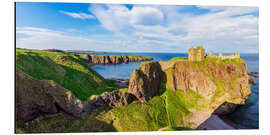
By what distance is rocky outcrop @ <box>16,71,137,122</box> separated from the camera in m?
6.63

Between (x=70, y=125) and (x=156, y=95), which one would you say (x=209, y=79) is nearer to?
(x=156, y=95)

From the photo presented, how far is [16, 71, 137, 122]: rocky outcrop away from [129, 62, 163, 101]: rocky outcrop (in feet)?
11.2

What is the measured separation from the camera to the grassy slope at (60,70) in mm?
7656

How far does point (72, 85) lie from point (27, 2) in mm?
5915

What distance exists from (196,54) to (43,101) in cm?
1664

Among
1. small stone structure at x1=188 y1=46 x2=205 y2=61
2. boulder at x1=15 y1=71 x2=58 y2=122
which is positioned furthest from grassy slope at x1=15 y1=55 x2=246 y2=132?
small stone structure at x1=188 y1=46 x2=205 y2=61

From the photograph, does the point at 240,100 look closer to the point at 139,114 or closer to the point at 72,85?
the point at 139,114

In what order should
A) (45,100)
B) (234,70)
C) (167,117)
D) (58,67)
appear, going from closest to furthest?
1. (45,100)
2. (58,67)
3. (167,117)
4. (234,70)

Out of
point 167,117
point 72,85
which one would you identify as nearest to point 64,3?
point 72,85

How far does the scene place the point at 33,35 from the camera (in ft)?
25.6

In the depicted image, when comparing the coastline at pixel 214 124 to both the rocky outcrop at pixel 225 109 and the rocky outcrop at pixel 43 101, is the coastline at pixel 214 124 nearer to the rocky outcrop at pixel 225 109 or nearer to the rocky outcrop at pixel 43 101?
the rocky outcrop at pixel 225 109

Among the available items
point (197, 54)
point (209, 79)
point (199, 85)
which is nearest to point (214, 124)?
point (199, 85)

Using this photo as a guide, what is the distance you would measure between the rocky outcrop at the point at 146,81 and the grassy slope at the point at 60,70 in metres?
3.03

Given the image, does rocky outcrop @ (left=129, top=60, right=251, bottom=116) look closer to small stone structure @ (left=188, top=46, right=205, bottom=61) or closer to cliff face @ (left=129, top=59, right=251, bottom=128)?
cliff face @ (left=129, top=59, right=251, bottom=128)
